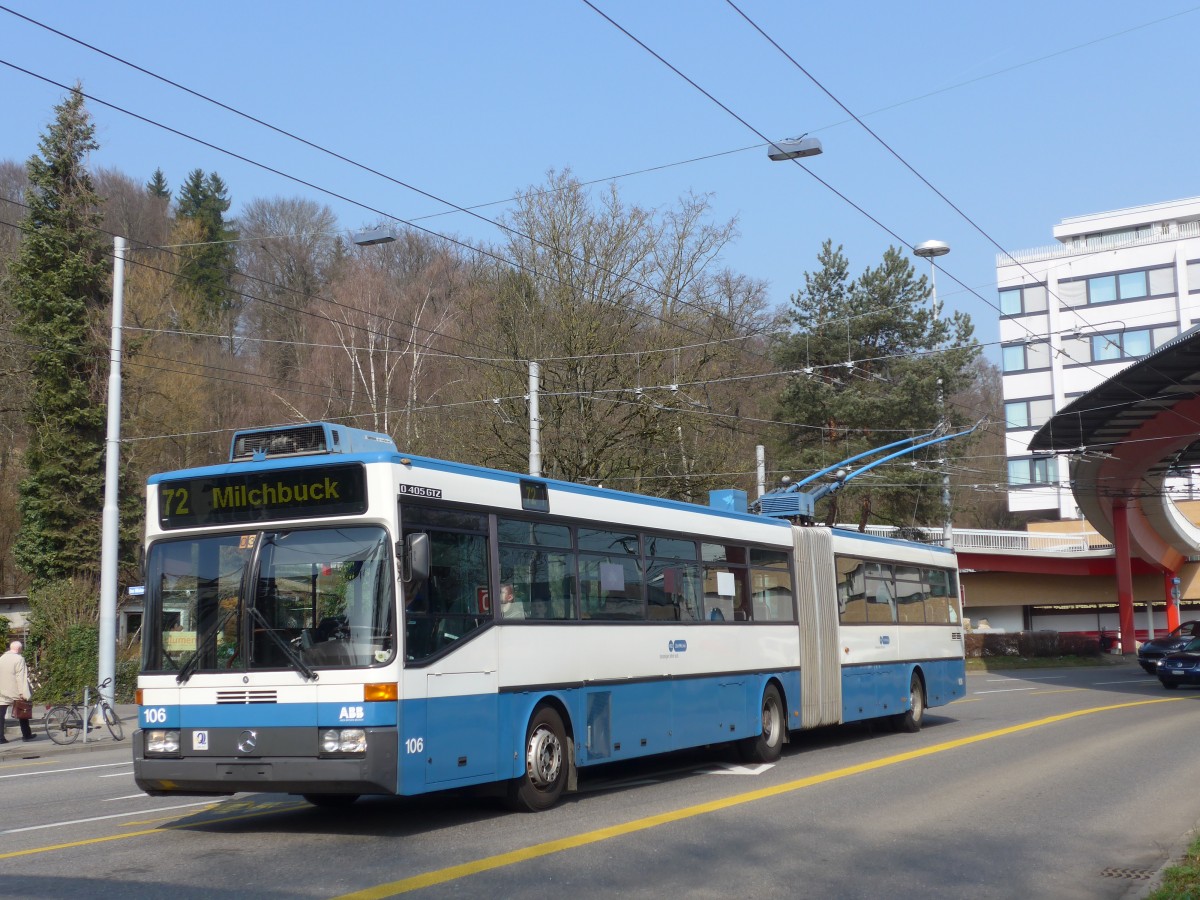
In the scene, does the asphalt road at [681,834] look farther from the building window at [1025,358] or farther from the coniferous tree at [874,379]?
the building window at [1025,358]

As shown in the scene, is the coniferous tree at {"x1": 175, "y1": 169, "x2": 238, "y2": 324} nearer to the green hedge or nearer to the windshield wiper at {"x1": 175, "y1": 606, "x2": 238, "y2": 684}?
the green hedge

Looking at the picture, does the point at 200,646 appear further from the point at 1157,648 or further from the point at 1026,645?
the point at 1026,645

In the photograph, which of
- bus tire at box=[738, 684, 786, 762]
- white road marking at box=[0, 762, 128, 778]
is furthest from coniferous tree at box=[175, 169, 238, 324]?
bus tire at box=[738, 684, 786, 762]

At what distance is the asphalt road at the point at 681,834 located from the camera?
8.08 metres

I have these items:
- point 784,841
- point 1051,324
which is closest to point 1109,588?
point 1051,324

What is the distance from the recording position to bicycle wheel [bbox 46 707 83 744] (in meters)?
22.1

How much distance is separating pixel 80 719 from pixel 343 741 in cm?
1464

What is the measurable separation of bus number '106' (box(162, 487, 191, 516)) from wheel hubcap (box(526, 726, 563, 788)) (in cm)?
336

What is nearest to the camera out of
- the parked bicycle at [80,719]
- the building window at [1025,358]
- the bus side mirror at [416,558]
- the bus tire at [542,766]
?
the bus side mirror at [416,558]

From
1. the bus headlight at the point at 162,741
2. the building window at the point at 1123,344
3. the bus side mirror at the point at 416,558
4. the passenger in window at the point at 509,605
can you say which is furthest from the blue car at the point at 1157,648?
the building window at the point at 1123,344

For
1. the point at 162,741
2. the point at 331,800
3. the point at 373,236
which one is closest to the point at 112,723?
the point at 373,236

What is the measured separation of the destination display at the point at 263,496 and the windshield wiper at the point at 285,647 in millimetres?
726

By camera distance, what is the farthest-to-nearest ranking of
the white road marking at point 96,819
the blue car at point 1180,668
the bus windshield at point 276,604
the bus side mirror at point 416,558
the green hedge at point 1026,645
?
the green hedge at point 1026,645
the blue car at point 1180,668
the white road marking at point 96,819
the bus windshield at point 276,604
the bus side mirror at point 416,558

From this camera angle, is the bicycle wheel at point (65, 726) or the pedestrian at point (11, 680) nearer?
the pedestrian at point (11, 680)
